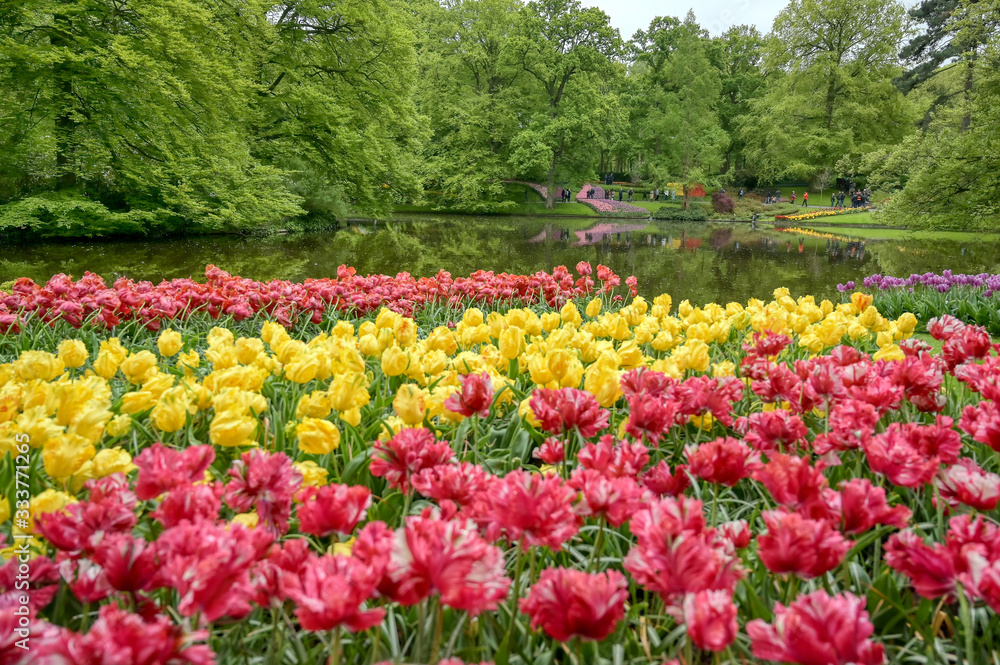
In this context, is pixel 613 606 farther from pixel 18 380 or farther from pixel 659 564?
pixel 18 380

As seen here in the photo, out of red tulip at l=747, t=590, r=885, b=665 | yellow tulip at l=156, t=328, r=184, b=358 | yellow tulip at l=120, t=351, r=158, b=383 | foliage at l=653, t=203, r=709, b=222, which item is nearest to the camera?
red tulip at l=747, t=590, r=885, b=665

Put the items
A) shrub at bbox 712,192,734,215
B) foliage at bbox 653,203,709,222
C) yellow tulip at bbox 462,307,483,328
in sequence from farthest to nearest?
1. shrub at bbox 712,192,734,215
2. foliage at bbox 653,203,709,222
3. yellow tulip at bbox 462,307,483,328

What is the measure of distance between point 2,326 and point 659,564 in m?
3.86

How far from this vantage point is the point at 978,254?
1425 cm

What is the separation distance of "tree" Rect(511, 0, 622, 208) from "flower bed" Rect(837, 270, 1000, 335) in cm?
2445

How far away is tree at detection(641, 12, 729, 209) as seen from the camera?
3406cm

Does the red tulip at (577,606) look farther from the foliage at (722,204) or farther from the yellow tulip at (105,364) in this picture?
the foliage at (722,204)

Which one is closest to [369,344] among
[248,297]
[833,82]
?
[248,297]

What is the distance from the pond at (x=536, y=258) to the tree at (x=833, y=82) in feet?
47.9

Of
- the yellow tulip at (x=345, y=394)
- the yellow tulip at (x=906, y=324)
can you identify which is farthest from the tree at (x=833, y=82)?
the yellow tulip at (x=345, y=394)

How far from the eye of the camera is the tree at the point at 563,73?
97.6 ft

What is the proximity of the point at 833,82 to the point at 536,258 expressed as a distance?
2877 centimetres

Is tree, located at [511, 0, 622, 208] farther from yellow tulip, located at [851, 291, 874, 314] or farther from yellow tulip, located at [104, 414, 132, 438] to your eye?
yellow tulip, located at [104, 414, 132, 438]

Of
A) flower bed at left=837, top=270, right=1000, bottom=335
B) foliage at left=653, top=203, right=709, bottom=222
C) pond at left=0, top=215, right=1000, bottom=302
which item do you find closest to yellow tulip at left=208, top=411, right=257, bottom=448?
flower bed at left=837, top=270, right=1000, bottom=335
